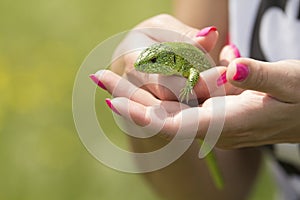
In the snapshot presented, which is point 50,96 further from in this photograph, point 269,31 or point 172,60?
point 172,60

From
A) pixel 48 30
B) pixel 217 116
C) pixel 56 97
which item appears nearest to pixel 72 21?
pixel 48 30

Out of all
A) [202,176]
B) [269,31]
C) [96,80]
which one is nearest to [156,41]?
[96,80]

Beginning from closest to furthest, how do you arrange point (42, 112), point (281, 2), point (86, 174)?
point (281, 2)
point (86, 174)
point (42, 112)

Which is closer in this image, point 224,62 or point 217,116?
point 217,116

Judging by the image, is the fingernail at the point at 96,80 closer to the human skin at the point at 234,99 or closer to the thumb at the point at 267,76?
the human skin at the point at 234,99

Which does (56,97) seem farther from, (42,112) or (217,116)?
(217,116)

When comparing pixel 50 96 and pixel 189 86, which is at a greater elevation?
pixel 189 86

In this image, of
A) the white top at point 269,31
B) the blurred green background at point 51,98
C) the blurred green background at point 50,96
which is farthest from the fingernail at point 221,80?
the blurred green background at point 50,96
